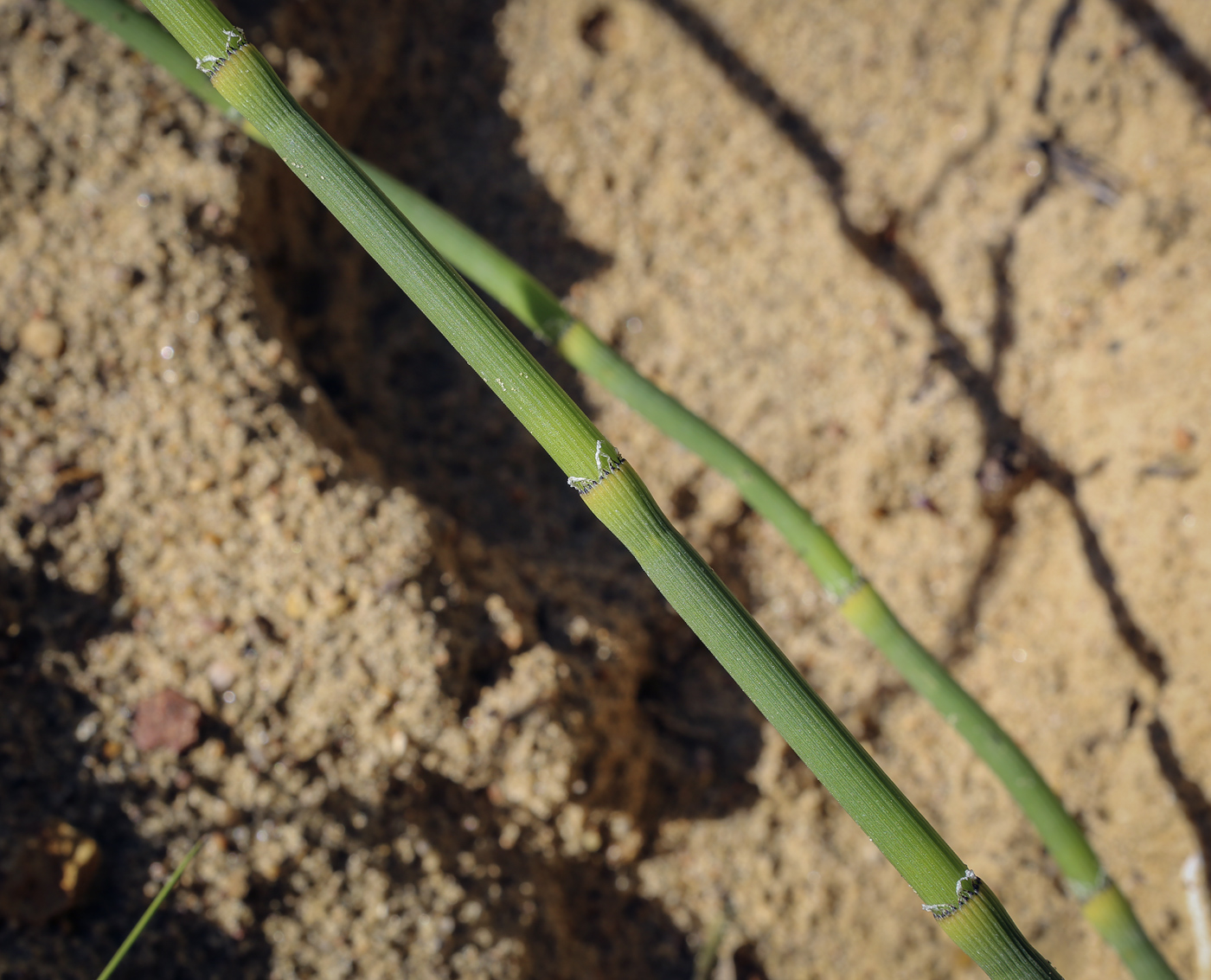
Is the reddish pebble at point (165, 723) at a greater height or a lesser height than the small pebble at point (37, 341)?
lesser

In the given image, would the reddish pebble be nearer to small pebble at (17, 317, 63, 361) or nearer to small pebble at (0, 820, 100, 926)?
small pebble at (0, 820, 100, 926)

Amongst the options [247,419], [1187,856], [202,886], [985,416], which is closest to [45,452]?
[247,419]

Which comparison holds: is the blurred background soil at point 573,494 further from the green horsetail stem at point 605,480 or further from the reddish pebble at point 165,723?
the green horsetail stem at point 605,480

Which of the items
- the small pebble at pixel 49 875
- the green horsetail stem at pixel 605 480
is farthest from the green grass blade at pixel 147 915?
the green horsetail stem at pixel 605 480

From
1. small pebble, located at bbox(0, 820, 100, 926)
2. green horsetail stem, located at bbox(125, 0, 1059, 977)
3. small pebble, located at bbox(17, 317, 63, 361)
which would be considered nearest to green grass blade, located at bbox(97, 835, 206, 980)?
small pebble, located at bbox(0, 820, 100, 926)

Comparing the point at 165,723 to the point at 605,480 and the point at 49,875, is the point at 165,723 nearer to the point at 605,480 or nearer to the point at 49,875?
the point at 49,875

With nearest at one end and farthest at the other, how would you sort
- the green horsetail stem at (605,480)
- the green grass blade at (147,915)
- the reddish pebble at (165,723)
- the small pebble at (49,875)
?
the green horsetail stem at (605,480), the green grass blade at (147,915), the small pebble at (49,875), the reddish pebble at (165,723)
